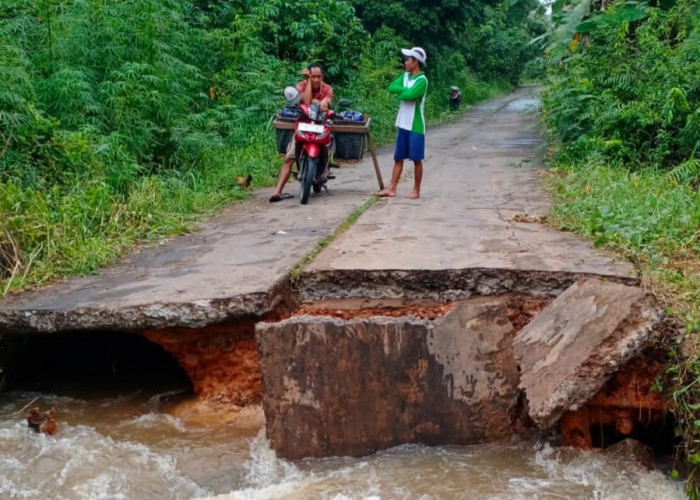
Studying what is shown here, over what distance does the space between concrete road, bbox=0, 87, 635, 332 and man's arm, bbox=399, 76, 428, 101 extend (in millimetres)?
1067

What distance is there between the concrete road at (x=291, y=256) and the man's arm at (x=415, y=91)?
1.07 m

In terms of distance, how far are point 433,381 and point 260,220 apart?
3.52 metres

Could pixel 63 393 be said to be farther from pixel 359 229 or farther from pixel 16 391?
pixel 359 229

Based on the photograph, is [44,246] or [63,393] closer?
[63,393]

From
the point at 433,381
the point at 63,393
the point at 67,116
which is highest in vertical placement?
the point at 67,116

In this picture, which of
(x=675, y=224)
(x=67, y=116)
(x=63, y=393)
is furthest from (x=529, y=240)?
(x=67, y=116)

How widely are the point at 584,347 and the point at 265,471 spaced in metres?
1.67

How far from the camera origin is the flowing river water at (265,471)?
3.55 m

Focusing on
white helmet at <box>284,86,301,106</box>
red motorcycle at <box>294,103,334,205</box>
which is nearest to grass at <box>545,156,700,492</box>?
red motorcycle at <box>294,103,334,205</box>

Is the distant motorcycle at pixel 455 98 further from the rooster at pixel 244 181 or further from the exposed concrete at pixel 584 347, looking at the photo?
the exposed concrete at pixel 584 347

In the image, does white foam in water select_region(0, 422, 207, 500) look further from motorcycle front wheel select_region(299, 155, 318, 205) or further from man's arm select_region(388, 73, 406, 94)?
man's arm select_region(388, 73, 406, 94)

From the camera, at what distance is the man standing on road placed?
7820 mm

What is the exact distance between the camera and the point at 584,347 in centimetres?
371

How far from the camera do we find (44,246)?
5309mm
